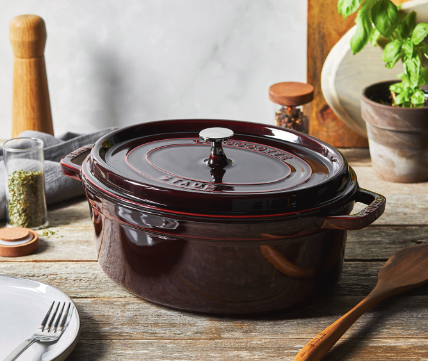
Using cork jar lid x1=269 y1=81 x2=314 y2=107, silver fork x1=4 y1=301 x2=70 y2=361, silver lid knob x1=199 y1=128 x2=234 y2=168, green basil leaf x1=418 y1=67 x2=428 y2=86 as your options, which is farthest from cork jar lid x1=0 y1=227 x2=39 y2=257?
green basil leaf x1=418 y1=67 x2=428 y2=86

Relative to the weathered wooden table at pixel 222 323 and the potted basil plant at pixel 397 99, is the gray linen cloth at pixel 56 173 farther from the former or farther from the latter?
the potted basil plant at pixel 397 99

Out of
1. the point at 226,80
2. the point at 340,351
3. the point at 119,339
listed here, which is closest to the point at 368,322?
the point at 340,351

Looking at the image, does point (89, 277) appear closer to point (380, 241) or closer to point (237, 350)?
point (237, 350)

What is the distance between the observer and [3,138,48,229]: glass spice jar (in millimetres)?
1059

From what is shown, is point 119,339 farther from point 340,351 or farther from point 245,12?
point 245,12

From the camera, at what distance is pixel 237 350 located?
0.73 meters

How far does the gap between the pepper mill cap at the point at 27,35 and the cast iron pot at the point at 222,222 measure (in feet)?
2.21

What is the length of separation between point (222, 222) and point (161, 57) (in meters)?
1.04

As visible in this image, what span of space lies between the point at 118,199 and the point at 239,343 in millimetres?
254

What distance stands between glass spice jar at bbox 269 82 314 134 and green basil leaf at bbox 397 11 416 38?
0.25m

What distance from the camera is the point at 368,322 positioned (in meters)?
0.79

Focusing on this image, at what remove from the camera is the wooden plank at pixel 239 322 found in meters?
0.76

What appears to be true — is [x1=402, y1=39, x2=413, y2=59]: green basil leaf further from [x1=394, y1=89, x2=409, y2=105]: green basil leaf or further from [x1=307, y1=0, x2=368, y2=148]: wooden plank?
[x1=307, y1=0, x2=368, y2=148]: wooden plank

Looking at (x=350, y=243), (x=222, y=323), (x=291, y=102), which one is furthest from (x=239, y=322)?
(x=291, y=102)
